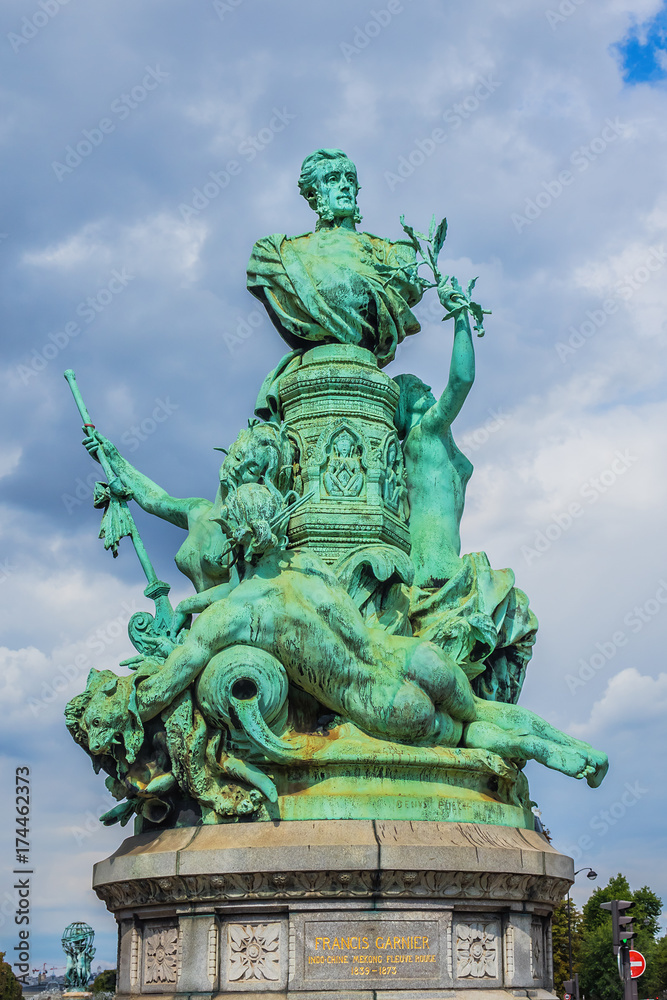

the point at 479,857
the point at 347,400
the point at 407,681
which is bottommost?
the point at 479,857

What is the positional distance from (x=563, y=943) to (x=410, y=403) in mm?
41712

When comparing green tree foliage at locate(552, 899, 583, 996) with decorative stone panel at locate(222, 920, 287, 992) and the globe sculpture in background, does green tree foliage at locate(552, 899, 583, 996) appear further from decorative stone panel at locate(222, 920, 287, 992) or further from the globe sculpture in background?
decorative stone panel at locate(222, 920, 287, 992)

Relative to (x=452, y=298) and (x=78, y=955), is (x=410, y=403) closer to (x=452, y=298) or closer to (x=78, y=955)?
(x=452, y=298)

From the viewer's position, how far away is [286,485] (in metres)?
14.2

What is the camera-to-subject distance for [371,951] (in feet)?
35.2

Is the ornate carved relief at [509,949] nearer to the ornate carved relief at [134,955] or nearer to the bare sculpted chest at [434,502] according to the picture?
the ornate carved relief at [134,955]

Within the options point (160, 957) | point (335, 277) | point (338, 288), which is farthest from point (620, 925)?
point (335, 277)

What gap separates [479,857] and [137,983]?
12.3ft

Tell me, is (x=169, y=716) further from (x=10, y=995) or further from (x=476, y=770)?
(x=10, y=995)

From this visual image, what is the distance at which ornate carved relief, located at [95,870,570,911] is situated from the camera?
35.3 ft

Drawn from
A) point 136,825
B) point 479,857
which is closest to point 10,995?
point 136,825

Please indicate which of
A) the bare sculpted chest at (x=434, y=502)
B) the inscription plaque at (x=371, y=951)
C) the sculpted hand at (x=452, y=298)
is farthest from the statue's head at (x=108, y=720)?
the sculpted hand at (x=452, y=298)

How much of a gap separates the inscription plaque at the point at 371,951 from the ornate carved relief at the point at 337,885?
0.24 metres

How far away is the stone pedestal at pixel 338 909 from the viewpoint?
1070 cm
